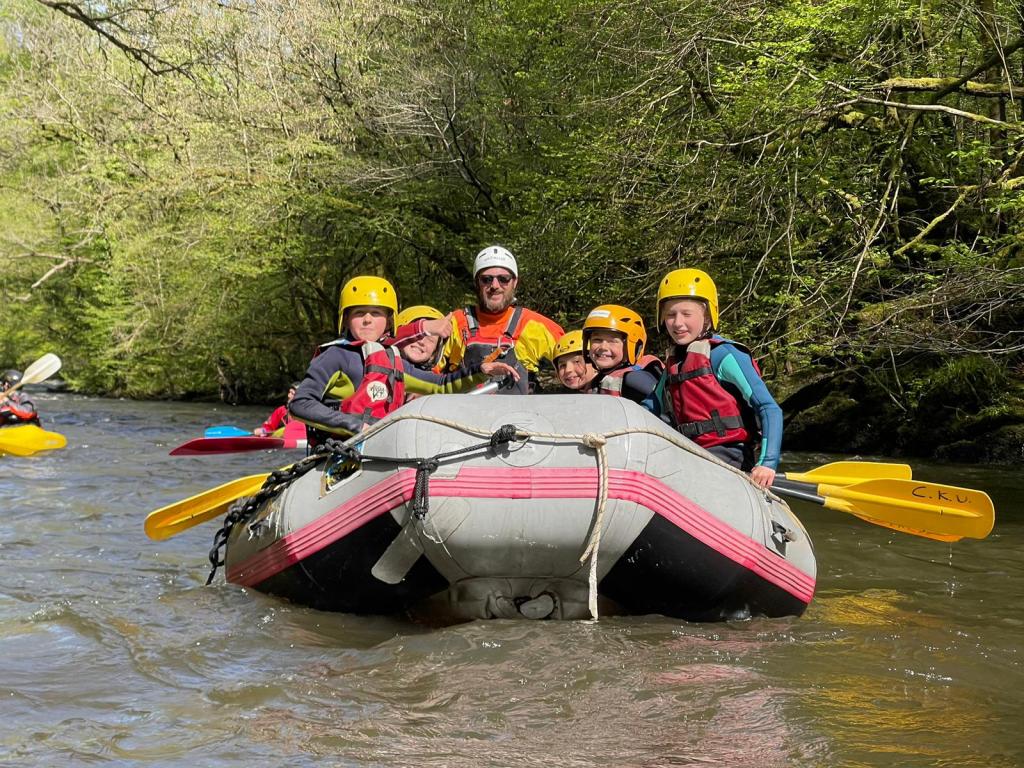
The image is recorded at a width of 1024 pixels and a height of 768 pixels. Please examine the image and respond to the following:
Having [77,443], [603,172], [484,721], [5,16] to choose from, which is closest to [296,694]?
[484,721]

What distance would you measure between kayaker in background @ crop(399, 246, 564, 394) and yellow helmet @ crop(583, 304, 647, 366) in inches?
13.2

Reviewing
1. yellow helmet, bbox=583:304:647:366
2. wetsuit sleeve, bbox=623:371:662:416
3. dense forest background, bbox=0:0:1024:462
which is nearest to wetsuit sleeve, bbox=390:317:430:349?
yellow helmet, bbox=583:304:647:366

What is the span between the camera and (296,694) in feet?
12.0

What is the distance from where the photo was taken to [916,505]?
5359 mm

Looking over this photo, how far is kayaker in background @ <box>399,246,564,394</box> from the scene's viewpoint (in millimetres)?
5777

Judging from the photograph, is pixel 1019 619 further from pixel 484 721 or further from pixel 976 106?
pixel 976 106

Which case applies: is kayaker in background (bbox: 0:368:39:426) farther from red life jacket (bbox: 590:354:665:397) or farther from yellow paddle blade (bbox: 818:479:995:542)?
yellow paddle blade (bbox: 818:479:995:542)

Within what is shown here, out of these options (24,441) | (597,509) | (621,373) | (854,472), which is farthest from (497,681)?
(24,441)

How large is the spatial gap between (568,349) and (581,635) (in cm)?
196

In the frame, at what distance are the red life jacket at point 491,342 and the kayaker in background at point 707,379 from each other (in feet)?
2.93

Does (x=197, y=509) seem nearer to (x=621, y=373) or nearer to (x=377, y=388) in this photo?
(x=377, y=388)

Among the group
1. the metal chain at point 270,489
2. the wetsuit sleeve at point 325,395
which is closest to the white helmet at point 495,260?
the wetsuit sleeve at point 325,395

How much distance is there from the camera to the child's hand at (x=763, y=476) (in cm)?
473

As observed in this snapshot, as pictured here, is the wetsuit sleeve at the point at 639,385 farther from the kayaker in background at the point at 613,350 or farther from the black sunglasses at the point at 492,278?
the black sunglasses at the point at 492,278
